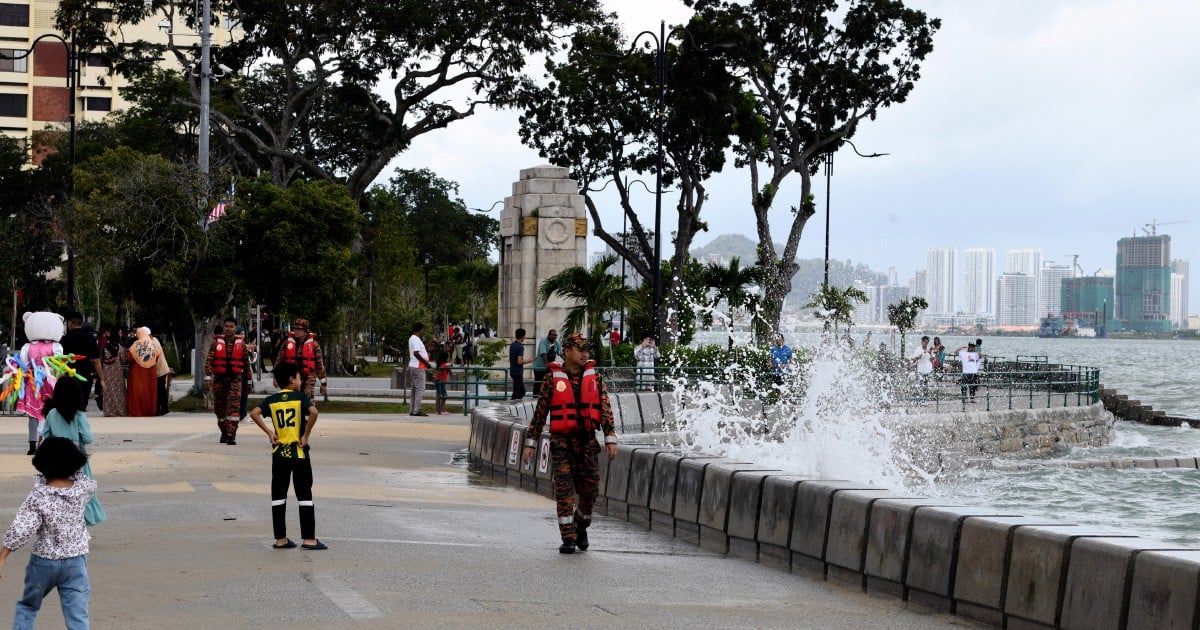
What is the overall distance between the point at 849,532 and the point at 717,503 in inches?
86.5

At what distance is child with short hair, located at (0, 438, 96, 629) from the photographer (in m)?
6.80

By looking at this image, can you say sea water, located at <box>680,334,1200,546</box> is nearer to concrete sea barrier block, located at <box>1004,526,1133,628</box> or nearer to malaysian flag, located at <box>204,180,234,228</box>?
concrete sea barrier block, located at <box>1004,526,1133,628</box>

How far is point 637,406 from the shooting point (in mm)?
27672

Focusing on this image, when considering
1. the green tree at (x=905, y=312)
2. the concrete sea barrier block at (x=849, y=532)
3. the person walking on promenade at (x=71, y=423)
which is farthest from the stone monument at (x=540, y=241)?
the green tree at (x=905, y=312)

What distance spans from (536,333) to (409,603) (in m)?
29.5

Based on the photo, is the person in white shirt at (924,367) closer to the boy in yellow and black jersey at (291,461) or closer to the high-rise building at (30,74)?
the boy in yellow and black jersey at (291,461)

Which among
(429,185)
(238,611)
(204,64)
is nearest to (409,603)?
(238,611)

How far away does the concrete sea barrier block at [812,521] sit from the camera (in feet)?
35.2

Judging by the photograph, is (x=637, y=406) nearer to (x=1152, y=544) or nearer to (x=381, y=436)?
(x=381, y=436)

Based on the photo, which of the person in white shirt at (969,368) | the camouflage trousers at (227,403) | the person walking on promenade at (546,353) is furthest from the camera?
the person in white shirt at (969,368)

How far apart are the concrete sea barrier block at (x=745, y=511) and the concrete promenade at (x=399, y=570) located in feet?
0.85

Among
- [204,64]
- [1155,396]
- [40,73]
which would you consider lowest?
[1155,396]

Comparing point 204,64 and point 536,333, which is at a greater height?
point 204,64

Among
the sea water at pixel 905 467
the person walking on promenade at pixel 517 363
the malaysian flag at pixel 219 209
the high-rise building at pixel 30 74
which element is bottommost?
the sea water at pixel 905 467
